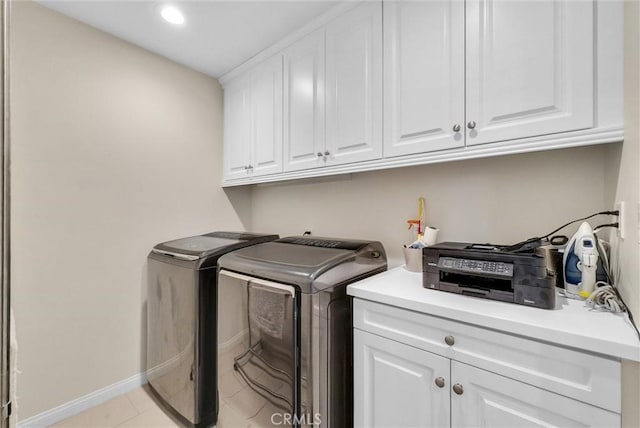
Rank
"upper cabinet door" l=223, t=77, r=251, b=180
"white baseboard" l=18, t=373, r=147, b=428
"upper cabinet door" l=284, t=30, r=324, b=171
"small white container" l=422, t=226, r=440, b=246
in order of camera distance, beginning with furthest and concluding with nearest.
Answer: "upper cabinet door" l=223, t=77, r=251, b=180
"upper cabinet door" l=284, t=30, r=324, b=171
"white baseboard" l=18, t=373, r=147, b=428
"small white container" l=422, t=226, r=440, b=246

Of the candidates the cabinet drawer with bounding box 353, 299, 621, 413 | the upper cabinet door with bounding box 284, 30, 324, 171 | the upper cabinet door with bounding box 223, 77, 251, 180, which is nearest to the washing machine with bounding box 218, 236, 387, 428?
the cabinet drawer with bounding box 353, 299, 621, 413

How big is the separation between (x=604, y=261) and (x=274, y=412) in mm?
1505

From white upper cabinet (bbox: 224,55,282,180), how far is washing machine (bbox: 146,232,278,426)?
0.66 m

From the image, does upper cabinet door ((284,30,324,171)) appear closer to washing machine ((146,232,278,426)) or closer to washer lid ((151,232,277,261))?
washer lid ((151,232,277,261))

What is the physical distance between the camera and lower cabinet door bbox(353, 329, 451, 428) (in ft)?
3.17

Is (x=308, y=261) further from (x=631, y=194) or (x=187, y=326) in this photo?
(x=631, y=194)

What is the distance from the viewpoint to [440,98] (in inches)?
49.4

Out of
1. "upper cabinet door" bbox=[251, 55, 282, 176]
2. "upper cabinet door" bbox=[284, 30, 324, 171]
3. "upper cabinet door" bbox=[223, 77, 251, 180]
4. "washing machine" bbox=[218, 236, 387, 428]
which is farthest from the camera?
"upper cabinet door" bbox=[223, 77, 251, 180]

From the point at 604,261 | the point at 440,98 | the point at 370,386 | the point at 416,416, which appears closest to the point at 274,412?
the point at 370,386

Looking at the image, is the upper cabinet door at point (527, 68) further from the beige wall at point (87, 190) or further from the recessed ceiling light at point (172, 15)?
the beige wall at point (87, 190)

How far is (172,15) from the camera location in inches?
65.5

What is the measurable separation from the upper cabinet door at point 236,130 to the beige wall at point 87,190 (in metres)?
0.25

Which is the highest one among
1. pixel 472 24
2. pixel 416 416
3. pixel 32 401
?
pixel 472 24

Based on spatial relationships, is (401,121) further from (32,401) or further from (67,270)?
(32,401)
